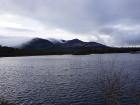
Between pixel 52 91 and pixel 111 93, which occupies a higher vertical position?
pixel 111 93

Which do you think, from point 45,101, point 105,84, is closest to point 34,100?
point 45,101

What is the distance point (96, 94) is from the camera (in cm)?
3634

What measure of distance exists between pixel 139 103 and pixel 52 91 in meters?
30.9

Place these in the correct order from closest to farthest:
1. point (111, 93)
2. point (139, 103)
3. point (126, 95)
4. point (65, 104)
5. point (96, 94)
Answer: point (111, 93) → point (139, 103) → point (65, 104) → point (126, 95) → point (96, 94)

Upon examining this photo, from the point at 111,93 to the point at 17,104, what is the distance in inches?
966

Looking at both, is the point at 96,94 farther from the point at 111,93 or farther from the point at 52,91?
the point at 111,93

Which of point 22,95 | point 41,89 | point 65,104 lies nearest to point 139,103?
point 65,104

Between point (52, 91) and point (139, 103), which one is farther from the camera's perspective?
point (52, 91)

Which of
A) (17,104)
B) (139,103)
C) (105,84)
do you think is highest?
(105,84)

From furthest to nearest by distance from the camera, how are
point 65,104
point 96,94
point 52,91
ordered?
point 52,91
point 96,94
point 65,104

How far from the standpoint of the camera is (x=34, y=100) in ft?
113

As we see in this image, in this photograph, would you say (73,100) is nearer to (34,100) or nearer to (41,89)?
(34,100)

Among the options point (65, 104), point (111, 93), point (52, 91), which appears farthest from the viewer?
point (52, 91)

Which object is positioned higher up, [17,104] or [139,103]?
[139,103]
